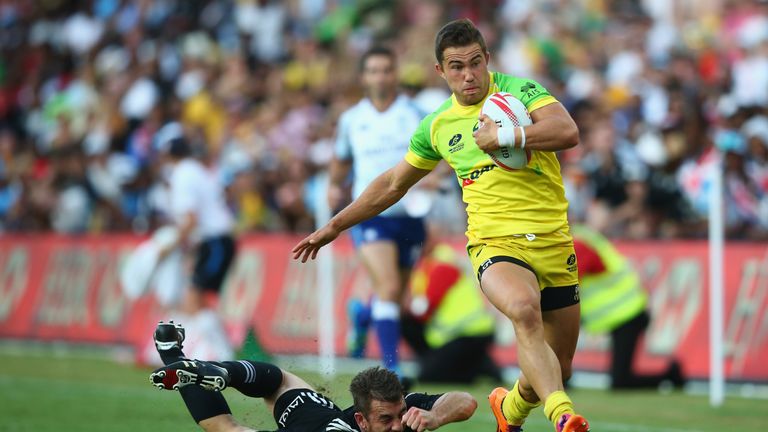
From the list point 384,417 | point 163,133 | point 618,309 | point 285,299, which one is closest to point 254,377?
point 384,417

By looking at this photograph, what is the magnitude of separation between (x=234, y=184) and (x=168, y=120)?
327cm

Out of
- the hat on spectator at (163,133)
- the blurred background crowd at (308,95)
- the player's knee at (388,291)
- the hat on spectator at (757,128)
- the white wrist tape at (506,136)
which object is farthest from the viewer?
the hat on spectator at (163,133)

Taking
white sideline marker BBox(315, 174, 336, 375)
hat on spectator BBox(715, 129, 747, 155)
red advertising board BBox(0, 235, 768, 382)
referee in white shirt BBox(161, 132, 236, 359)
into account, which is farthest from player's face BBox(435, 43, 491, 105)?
referee in white shirt BBox(161, 132, 236, 359)

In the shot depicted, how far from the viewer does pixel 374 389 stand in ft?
25.5

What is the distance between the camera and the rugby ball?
8039 millimetres

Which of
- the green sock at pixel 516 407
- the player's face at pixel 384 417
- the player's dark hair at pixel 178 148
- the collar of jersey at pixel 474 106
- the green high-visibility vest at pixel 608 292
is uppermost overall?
the collar of jersey at pixel 474 106

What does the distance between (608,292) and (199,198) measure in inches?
195

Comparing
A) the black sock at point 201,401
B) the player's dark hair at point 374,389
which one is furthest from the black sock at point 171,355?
the player's dark hair at point 374,389

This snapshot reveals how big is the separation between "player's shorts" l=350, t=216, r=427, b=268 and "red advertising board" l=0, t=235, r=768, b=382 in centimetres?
110

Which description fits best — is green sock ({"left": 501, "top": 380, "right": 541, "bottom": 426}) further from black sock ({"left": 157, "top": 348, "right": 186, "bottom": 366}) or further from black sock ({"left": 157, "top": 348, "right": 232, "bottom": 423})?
black sock ({"left": 157, "top": 348, "right": 186, "bottom": 366})

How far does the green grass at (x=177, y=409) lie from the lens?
10.9m

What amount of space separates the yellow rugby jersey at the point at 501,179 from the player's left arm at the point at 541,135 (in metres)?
0.26

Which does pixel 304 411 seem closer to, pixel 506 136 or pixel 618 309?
pixel 506 136

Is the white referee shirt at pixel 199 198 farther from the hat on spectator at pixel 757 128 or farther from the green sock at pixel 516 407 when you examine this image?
the green sock at pixel 516 407
